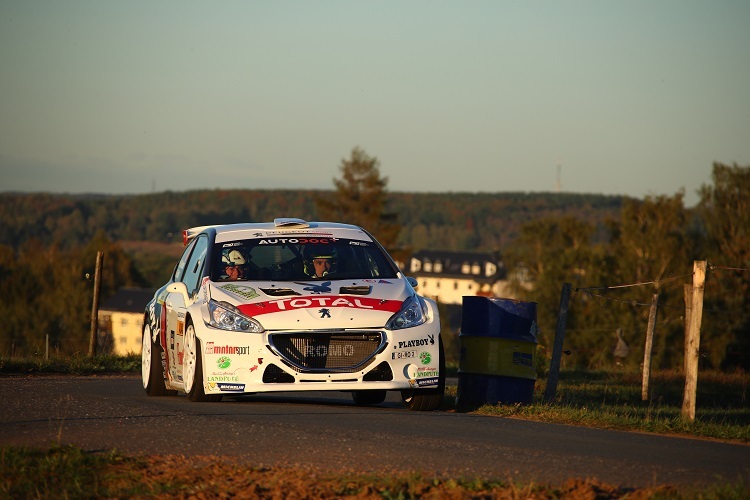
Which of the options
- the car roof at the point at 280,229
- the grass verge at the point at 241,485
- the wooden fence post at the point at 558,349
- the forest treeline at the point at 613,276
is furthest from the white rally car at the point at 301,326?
the forest treeline at the point at 613,276

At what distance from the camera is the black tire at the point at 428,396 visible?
11047mm

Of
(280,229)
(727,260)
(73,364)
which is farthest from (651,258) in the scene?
(280,229)

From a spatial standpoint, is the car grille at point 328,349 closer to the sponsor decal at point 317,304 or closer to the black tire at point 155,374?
the sponsor decal at point 317,304

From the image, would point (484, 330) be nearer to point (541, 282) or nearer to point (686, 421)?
point (686, 421)

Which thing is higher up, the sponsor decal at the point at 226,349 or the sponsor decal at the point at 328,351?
the sponsor decal at the point at 328,351

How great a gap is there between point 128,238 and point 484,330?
19148 cm

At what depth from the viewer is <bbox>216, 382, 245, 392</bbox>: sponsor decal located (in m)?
10.5

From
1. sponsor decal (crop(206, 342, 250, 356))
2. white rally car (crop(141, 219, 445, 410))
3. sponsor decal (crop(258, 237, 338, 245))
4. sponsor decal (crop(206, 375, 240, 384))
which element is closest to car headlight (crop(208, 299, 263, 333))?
white rally car (crop(141, 219, 445, 410))

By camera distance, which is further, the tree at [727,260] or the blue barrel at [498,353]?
the tree at [727,260]

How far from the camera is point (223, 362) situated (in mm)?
10555

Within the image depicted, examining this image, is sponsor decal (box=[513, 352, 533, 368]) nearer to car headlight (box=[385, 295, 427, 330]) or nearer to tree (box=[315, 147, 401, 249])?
car headlight (box=[385, 295, 427, 330])

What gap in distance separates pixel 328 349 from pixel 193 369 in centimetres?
130

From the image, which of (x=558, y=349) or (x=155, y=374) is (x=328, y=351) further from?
(x=558, y=349)

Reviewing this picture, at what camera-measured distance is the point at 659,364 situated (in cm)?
6681
